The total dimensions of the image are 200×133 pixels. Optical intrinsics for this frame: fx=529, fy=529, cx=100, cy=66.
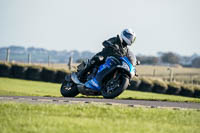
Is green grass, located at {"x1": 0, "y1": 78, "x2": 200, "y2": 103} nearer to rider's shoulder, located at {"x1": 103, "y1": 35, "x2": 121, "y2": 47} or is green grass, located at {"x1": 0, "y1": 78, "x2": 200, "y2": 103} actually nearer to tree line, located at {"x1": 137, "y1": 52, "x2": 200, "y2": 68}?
rider's shoulder, located at {"x1": 103, "y1": 35, "x2": 121, "y2": 47}

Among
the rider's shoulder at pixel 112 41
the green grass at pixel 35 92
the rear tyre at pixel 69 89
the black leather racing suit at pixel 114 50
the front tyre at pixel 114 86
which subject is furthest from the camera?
the green grass at pixel 35 92

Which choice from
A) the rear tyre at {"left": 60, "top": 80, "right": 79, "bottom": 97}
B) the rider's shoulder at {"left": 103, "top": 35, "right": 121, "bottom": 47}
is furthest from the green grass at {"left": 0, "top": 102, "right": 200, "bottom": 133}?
the rear tyre at {"left": 60, "top": 80, "right": 79, "bottom": 97}

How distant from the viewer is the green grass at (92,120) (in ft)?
27.0

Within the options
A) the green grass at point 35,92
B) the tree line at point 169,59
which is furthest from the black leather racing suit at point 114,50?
the tree line at point 169,59

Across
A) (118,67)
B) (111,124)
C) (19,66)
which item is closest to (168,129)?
(111,124)

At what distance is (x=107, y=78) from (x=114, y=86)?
49 centimetres

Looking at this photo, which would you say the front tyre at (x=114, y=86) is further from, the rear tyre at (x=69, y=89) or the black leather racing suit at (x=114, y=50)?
the rear tyre at (x=69, y=89)

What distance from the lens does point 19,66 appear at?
3328cm

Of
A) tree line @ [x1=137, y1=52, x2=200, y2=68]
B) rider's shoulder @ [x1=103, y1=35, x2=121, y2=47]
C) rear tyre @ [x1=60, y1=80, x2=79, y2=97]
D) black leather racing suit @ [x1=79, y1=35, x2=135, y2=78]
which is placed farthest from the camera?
tree line @ [x1=137, y1=52, x2=200, y2=68]

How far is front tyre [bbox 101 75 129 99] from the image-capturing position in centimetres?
1398

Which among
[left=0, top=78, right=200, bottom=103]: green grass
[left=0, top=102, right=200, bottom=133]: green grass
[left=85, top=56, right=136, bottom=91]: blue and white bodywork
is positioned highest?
[left=85, top=56, right=136, bottom=91]: blue and white bodywork

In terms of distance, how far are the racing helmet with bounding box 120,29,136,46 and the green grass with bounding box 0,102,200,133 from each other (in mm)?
3640

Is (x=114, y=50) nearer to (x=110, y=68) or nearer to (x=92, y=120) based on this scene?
(x=110, y=68)

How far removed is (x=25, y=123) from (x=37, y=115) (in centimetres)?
99
